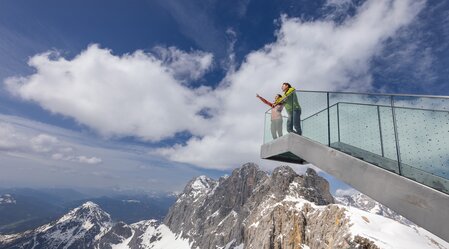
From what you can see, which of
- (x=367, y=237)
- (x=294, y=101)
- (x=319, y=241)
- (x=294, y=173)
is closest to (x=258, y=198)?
(x=294, y=173)

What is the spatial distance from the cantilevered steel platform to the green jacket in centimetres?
147

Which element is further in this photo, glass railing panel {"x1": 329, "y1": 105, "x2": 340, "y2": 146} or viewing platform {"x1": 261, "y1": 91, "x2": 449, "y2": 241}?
glass railing panel {"x1": 329, "y1": 105, "x2": 340, "y2": 146}

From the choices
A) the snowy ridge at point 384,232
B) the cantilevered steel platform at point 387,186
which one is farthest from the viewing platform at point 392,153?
the snowy ridge at point 384,232

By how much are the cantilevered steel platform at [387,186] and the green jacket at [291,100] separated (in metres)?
1.47

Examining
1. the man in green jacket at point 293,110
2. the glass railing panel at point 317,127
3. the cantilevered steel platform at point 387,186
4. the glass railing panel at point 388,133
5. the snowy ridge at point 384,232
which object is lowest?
the snowy ridge at point 384,232

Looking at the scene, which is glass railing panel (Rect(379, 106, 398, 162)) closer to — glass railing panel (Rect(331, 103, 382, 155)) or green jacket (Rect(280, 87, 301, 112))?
glass railing panel (Rect(331, 103, 382, 155))

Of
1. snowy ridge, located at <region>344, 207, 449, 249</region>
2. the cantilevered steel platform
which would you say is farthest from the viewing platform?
snowy ridge, located at <region>344, 207, 449, 249</region>

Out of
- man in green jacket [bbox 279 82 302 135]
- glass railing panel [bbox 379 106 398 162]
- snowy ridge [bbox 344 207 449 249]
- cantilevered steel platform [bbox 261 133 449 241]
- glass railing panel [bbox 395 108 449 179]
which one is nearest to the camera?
cantilevered steel platform [bbox 261 133 449 241]

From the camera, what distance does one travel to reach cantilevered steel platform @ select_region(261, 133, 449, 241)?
5996 mm

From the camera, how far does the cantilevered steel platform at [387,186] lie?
5996 millimetres

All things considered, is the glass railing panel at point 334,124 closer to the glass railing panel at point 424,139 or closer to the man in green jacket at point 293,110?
the man in green jacket at point 293,110

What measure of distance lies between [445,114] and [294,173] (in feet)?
516

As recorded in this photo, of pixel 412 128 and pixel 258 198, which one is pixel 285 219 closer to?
pixel 258 198

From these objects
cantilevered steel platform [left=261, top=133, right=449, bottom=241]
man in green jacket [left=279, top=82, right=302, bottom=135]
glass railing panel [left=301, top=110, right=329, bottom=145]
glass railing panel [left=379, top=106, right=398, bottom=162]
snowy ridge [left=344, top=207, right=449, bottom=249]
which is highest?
man in green jacket [left=279, top=82, right=302, bottom=135]
